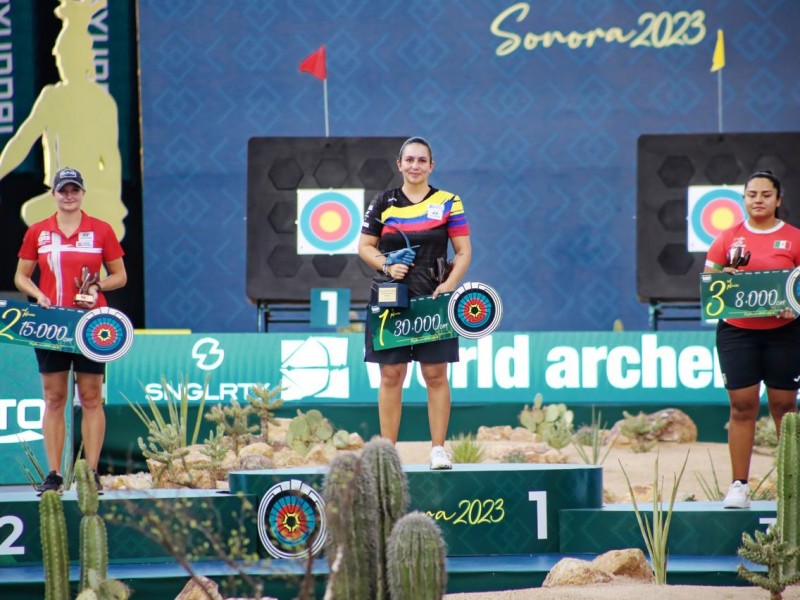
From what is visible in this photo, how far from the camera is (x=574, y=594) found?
348 centimetres

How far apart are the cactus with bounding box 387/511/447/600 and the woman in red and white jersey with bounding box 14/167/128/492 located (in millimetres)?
2052

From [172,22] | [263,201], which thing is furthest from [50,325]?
[172,22]

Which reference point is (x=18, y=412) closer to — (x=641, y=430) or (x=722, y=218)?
(x=641, y=430)

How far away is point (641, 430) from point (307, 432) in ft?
6.42

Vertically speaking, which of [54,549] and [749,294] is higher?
[749,294]

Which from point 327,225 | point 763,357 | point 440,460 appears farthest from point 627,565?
point 327,225

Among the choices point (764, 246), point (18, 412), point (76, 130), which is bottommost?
point (18, 412)

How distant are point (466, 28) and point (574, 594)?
22.3 ft

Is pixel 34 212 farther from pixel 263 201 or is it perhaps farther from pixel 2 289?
pixel 263 201

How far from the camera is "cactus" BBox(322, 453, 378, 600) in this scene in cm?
299

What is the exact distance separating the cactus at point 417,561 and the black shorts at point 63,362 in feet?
6.98

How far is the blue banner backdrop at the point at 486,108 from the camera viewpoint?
941cm

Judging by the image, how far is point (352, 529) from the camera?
3021mm

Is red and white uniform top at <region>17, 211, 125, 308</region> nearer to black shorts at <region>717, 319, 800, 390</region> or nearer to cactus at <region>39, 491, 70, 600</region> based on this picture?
cactus at <region>39, 491, 70, 600</region>
